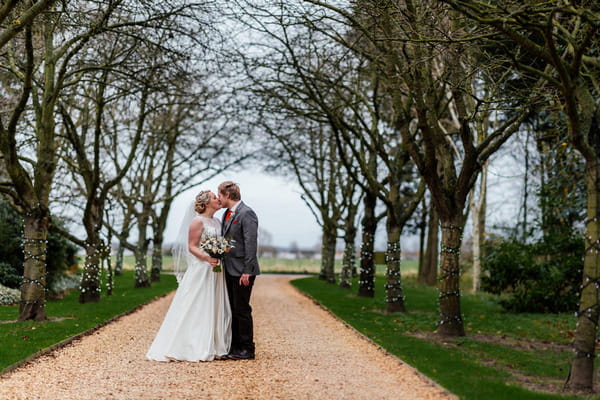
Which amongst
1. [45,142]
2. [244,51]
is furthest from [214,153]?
[45,142]

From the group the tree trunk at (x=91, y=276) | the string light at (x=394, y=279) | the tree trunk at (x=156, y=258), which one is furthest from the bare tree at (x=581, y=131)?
the tree trunk at (x=156, y=258)

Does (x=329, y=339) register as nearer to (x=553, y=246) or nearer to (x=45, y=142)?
(x=45, y=142)

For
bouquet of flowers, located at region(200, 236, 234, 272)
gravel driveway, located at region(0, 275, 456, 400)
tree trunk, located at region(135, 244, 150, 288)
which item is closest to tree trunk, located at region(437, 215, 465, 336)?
gravel driveway, located at region(0, 275, 456, 400)

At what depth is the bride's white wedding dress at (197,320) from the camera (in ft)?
29.5

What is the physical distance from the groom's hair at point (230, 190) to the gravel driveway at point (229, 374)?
2353 millimetres

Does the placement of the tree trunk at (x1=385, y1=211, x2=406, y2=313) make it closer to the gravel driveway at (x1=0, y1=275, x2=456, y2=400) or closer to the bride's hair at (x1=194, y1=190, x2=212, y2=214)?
the gravel driveway at (x1=0, y1=275, x2=456, y2=400)

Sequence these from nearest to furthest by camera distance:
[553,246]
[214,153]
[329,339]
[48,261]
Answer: [329,339] → [553,246] → [48,261] → [214,153]

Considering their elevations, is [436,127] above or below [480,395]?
above

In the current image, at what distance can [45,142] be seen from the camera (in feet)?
44.1

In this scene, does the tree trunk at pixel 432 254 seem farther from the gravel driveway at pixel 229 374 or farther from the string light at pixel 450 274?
the gravel driveway at pixel 229 374

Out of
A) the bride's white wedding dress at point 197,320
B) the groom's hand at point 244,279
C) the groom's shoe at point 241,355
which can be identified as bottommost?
the groom's shoe at point 241,355

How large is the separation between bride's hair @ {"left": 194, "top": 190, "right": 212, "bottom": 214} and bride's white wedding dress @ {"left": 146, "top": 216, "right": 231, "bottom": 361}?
0.17 m

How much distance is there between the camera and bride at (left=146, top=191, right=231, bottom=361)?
9008 millimetres

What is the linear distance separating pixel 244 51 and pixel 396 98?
514cm
